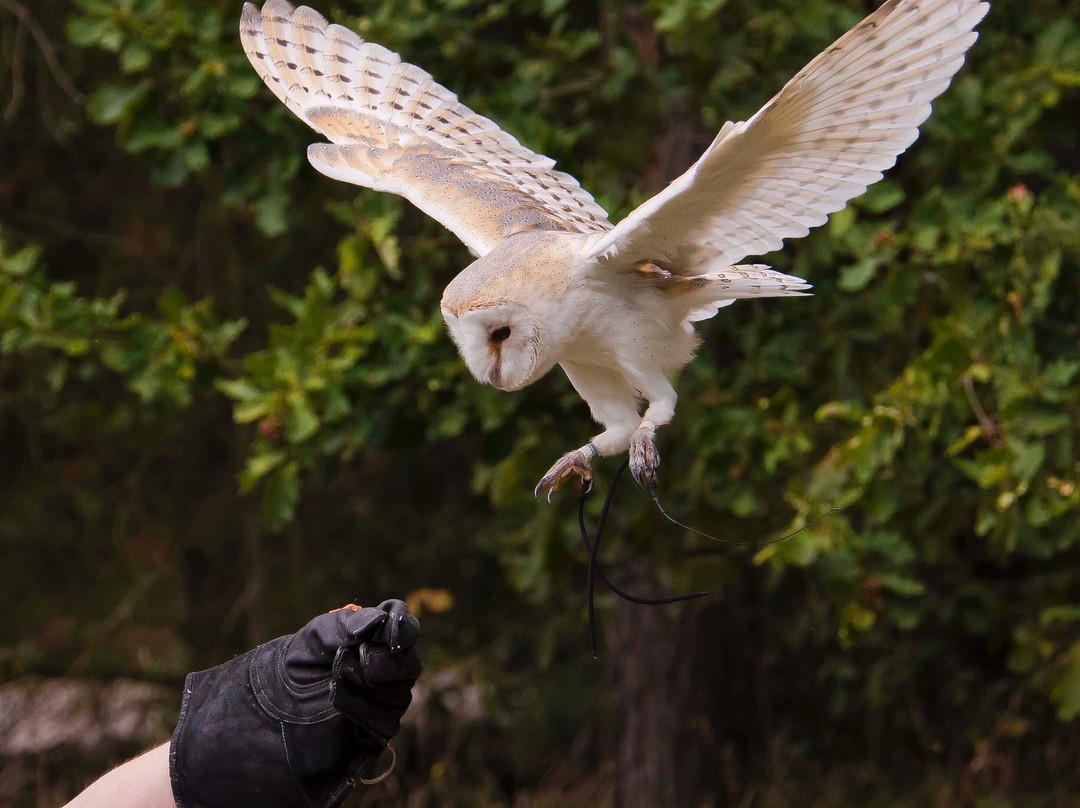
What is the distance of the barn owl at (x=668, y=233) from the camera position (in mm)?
2025

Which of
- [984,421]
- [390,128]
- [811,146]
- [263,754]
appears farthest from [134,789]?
[984,421]

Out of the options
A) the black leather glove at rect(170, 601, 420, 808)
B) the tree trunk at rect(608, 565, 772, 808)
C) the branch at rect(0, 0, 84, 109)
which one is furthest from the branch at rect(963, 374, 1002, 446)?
the branch at rect(0, 0, 84, 109)

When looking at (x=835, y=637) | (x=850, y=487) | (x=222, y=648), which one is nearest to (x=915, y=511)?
(x=850, y=487)

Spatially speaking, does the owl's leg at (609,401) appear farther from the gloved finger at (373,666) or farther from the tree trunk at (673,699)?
the tree trunk at (673,699)

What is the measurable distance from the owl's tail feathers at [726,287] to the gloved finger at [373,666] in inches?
37.3

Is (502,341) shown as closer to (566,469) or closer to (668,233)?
(566,469)

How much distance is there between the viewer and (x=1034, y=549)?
3.62 meters

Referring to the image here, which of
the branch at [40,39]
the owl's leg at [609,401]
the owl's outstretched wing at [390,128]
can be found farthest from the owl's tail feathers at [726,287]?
the branch at [40,39]

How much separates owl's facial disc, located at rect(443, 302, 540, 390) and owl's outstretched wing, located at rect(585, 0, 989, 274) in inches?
8.0

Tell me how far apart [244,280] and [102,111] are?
1849 mm

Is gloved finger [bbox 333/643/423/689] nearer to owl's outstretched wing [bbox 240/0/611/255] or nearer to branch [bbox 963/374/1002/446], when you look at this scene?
owl's outstretched wing [bbox 240/0/611/255]

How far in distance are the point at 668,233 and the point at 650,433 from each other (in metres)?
0.38

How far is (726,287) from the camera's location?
2.52 meters

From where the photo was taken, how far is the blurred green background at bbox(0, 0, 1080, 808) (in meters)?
3.51
